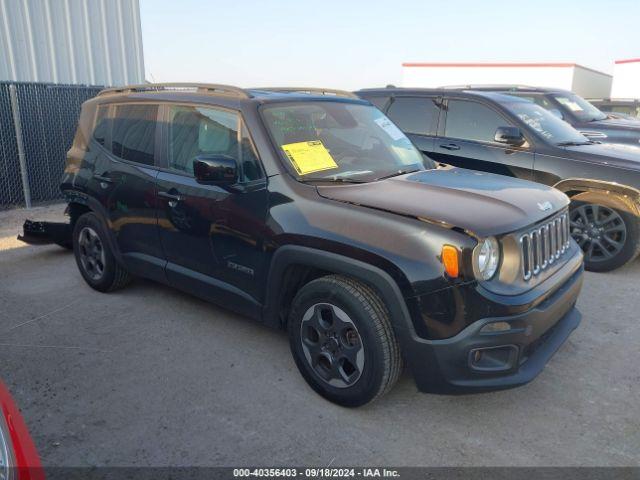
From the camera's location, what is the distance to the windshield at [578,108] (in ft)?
30.4

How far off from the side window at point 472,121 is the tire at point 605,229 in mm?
1197

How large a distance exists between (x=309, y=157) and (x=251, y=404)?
158cm

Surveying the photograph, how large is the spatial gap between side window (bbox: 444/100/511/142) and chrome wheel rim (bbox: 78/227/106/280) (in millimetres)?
4058

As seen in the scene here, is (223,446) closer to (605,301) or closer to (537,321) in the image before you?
(537,321)

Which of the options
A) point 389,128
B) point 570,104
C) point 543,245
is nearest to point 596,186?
point 389,128

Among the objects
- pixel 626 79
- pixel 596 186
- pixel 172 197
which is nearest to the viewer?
pixel 172 197

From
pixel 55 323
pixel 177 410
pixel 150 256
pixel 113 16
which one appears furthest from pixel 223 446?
pixel 113 16

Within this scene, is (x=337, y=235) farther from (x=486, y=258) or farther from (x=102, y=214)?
(x=102, y=214)

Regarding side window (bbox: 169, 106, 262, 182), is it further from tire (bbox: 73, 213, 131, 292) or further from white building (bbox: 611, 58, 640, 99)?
white building (bbox: 611, 58, 640, 99)

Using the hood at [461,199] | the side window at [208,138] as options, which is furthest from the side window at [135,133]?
the hood at [461,199]

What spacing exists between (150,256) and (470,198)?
253cm

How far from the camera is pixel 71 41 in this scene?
10.0 metres

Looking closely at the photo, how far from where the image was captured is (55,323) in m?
4.16

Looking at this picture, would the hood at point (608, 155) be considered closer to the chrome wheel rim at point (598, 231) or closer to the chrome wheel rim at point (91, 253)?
the chrome wheel rim at point (598, 231)
